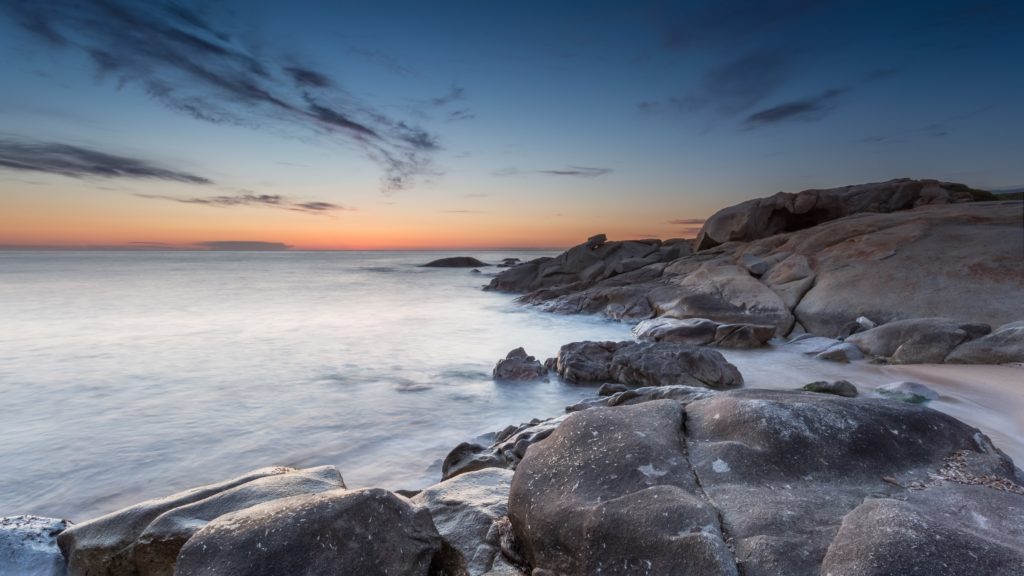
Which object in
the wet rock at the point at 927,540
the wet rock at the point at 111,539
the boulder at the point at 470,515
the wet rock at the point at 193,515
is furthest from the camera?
the wet rock at the point at 111,539

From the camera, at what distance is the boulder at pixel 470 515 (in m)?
2.75

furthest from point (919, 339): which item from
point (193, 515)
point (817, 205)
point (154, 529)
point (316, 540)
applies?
point (817, 205)

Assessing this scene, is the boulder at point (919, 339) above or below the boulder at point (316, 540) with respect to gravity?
below

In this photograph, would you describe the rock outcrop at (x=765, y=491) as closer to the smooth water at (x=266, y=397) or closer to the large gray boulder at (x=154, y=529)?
the large gray boulder at (x=154, y=529)

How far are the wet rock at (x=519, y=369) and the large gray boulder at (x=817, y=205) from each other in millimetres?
14789

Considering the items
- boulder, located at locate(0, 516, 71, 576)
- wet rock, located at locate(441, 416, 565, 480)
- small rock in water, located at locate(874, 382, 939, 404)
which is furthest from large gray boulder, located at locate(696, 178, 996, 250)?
boulder, located at locate(0, 516, 71, 576)

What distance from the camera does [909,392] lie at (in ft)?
21.0

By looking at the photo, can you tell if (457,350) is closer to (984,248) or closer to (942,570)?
(942,570)

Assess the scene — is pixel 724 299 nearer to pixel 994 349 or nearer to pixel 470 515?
pixel 994 349

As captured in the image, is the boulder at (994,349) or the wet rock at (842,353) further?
the wet rock at (842,353)

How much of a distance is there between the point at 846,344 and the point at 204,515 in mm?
10107

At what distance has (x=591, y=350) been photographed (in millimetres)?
8977

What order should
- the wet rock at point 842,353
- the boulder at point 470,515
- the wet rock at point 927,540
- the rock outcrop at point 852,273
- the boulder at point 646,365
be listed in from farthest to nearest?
the rock outcrop at point 852,273 < the wet rock at point 842,353 < the boulder at point 646,365 < the boulder at point 470,515 < the wet rock at point 927,540

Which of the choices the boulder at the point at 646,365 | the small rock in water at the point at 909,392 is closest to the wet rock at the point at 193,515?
the boulder at the point at 646,365
